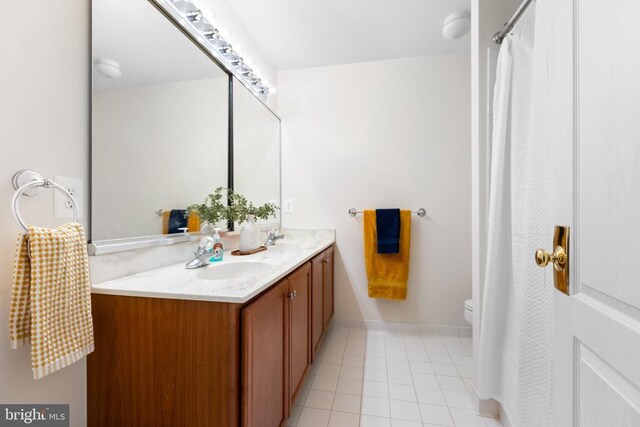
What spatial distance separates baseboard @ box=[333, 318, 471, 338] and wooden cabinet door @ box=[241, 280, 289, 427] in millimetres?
1278

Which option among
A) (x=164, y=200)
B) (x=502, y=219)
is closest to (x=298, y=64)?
(x=164, y=200)

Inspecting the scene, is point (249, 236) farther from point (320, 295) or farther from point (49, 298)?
point (49, 298)

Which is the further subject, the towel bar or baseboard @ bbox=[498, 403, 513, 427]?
the towel bar

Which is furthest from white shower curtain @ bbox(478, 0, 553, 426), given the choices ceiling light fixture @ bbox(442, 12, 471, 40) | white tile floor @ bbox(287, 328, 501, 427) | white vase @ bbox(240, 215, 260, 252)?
white vase @ bbox(240, 215, 260, 252)

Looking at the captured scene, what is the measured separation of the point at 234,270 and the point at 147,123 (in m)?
0.80

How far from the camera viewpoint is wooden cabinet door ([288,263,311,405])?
4.05ft

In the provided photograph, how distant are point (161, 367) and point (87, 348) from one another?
211 millimetres

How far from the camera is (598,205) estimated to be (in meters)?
0.54

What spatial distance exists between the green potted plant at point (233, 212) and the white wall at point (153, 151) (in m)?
0.05

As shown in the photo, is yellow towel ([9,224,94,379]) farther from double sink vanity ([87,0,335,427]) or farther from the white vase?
the white vase

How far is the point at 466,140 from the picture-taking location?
218cm

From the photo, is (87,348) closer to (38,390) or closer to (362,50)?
(38,390)

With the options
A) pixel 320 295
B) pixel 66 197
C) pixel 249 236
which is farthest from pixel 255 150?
pixel 66 197

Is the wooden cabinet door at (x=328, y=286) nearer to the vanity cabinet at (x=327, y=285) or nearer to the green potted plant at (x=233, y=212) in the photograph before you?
the vanity cabinet at (x=327, y=285)
